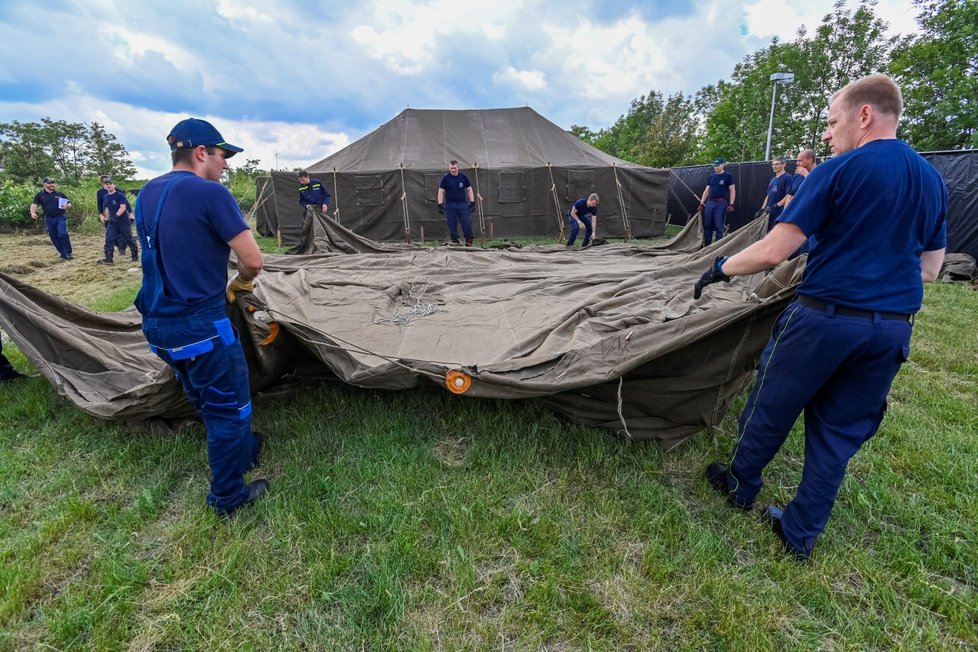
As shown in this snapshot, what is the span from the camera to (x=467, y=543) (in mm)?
1941

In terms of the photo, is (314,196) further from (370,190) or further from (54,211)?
(54,211)

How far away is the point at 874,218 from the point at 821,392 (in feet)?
2.19

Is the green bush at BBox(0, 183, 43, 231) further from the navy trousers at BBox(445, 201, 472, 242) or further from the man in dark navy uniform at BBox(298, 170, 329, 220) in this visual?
the navy trousers at BBox(445, 201, 472, 242)

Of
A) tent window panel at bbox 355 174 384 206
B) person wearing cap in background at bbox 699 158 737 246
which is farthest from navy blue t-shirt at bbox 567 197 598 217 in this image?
tent window panel at bbox 355 174 384 206

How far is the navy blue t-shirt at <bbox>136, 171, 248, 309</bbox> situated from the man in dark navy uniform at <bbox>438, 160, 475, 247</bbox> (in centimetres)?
684

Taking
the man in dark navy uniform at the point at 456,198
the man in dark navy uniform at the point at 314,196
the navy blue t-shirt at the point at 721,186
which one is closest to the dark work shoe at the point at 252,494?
the man in dark navy uniform at the point at 456,198

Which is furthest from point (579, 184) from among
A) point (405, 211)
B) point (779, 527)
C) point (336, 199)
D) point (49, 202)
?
point (49, 202)

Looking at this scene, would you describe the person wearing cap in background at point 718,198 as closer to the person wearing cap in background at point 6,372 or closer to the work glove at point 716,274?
the work glove at point 716,274

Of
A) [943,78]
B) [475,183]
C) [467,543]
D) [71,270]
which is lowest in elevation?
[467,543]

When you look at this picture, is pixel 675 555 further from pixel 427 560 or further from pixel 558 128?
pixel 558 128

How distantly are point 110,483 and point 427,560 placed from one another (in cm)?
168

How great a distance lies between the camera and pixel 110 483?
228cm

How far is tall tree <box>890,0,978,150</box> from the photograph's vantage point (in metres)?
16.7

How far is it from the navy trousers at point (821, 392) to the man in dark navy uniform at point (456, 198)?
709 centimetres
